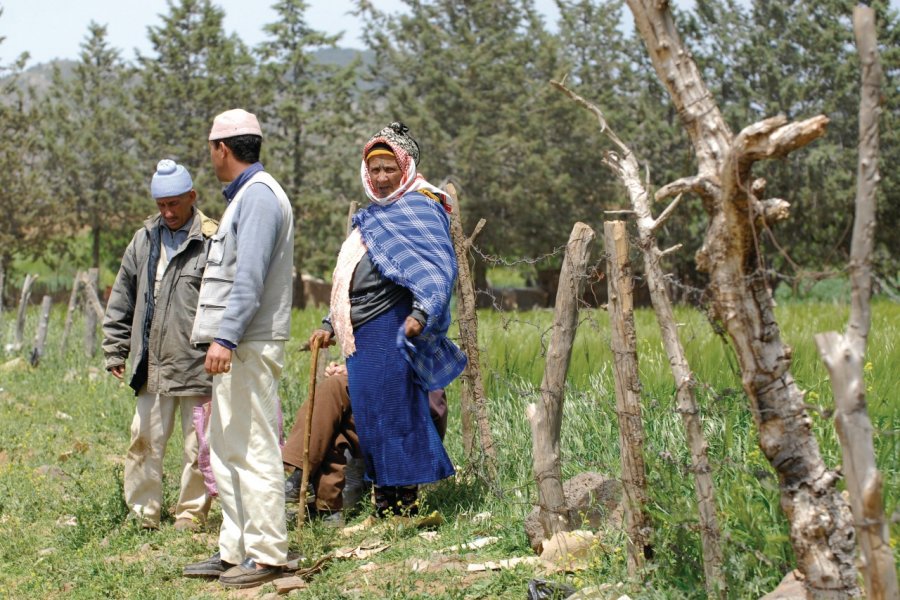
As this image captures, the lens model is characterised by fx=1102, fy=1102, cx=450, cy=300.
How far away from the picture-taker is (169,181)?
5.32 metres

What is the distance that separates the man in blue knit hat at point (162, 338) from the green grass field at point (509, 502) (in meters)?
0.21

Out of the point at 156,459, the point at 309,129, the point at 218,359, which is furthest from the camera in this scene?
the point at 309,129

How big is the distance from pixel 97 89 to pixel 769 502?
3239cm

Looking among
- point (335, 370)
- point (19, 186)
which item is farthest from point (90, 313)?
point (19, 186)

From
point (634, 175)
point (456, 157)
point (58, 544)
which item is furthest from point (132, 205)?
point (634, 175)

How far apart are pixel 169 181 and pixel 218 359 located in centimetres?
136

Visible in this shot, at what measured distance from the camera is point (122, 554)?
5.13 meters

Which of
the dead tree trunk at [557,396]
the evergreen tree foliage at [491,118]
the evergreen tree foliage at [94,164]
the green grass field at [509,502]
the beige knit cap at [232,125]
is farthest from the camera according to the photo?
the evergreen tree foliage at [94,164]

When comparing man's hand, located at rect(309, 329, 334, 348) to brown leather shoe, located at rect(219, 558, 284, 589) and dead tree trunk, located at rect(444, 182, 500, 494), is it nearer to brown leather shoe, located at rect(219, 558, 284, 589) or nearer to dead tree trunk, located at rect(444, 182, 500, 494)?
dead tree trunk, located at rect(444, 182, 500, 494)

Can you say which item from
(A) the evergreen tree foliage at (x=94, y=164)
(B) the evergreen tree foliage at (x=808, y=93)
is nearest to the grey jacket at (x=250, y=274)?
(B) the evergreen tree foliage at (x=808, y=93)

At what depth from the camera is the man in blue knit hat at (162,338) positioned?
5.34 metres

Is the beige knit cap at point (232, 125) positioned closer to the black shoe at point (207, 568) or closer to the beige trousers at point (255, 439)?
the beige trousers at point (255, 439)

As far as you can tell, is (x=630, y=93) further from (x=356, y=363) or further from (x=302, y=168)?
(x=356, y=363)

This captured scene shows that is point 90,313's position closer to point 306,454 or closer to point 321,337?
point 321,337
